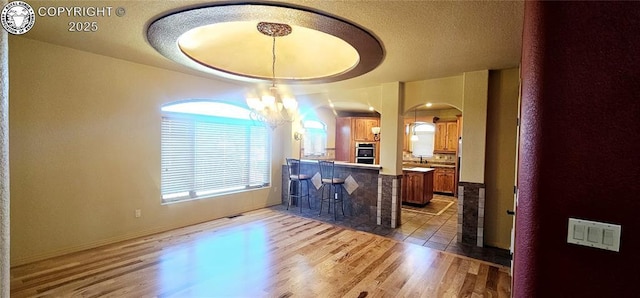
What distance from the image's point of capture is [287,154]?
21.4ft

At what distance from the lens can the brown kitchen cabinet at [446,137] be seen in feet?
26.5

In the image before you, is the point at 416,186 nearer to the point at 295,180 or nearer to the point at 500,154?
the point at 500,154

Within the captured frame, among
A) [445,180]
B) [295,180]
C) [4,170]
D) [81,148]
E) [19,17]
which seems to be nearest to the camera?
[4,170]

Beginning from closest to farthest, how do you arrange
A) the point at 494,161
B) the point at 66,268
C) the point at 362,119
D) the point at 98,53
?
the point at 66,268
the point at 98,53
the point at 494,161
the point at 362,119

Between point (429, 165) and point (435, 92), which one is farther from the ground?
point (435, 92)

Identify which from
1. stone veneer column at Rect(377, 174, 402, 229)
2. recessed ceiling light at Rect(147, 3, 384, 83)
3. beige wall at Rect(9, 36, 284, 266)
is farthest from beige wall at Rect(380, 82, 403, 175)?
beige wall at Rect(9, 36, 284, 266)

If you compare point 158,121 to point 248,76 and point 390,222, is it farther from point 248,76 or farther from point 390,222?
point 390,222

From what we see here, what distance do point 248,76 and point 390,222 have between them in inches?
137

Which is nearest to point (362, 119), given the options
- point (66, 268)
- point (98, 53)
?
point (98, 53)

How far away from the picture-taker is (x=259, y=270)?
315cm

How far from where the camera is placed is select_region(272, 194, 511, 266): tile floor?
150 inches

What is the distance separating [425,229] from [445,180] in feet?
12.6

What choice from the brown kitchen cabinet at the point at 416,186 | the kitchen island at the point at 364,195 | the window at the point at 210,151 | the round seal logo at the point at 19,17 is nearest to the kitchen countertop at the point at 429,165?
the brown kitchen cabinet at the point at 416,186

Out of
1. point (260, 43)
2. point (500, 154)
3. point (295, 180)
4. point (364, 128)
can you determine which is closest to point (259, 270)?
point (260, 43)
